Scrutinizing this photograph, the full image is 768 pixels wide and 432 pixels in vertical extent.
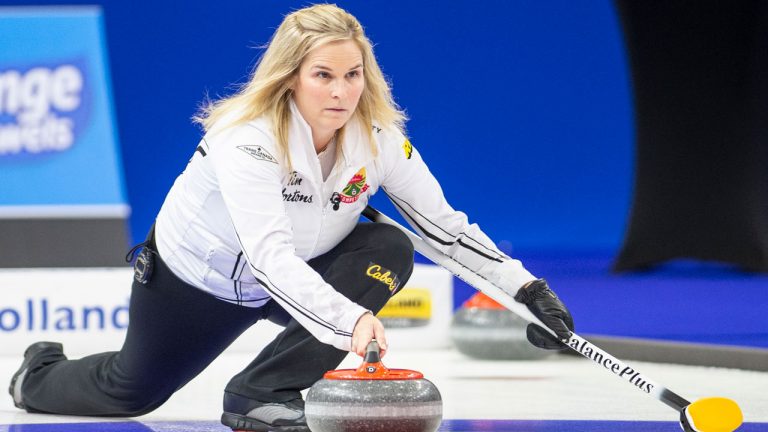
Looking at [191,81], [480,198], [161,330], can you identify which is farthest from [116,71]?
[161,330]

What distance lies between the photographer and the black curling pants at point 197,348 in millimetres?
2879

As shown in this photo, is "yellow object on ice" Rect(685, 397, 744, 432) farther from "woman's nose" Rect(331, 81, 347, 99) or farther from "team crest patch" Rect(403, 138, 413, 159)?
"woman's nose" Rect(331, 81, 347, 99)

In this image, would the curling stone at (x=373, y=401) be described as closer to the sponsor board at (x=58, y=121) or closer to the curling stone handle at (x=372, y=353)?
the curling stone handle at (x=372, y=353)

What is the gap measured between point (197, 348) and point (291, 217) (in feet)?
1.57

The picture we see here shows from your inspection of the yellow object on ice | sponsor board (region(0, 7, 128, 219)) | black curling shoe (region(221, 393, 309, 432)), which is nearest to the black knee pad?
black curling shoe (region(221, 393, 309, 432))

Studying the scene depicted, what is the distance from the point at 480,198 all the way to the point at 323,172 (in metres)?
9.37

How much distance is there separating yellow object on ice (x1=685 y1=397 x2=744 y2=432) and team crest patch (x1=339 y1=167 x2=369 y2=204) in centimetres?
87

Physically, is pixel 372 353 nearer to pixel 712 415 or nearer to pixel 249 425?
pixel 249 425

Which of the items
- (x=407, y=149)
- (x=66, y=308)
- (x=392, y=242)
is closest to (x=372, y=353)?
(x=392, y=242)

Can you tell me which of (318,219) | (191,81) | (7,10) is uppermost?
(191,81)

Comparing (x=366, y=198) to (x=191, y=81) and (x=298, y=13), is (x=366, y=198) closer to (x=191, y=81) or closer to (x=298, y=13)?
(x=298, y=13)

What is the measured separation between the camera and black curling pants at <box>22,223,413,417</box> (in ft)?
9.45

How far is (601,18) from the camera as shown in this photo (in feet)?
40.3

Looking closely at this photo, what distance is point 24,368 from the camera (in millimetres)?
3498
